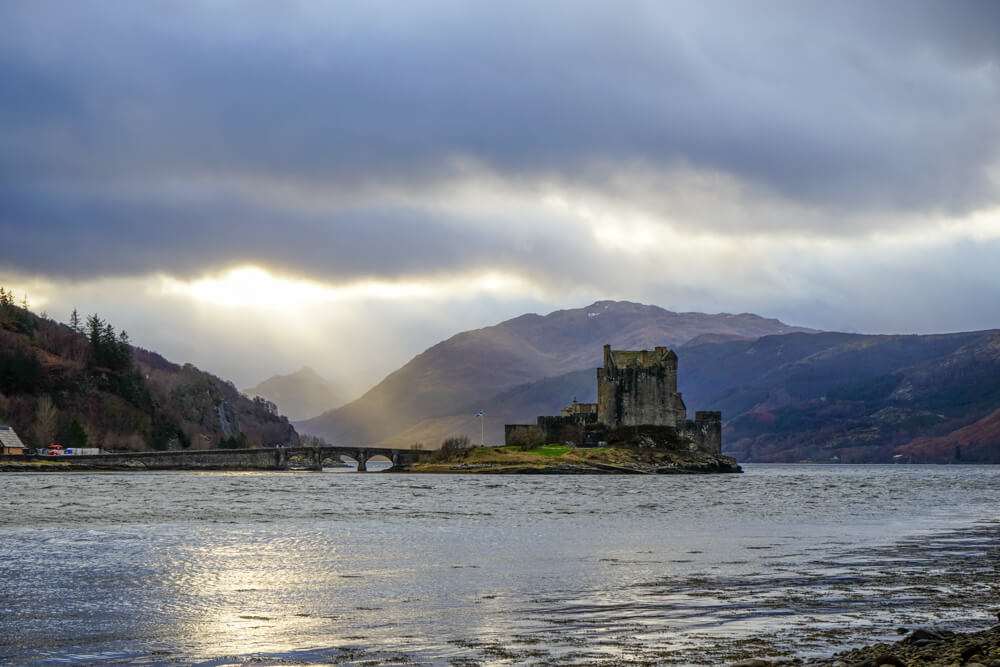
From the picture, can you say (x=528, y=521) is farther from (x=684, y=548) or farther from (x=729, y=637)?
(x=729, y=637)

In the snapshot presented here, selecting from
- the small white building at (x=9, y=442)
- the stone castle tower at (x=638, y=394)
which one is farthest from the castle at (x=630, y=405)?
the small white building at (x=9, y=442)

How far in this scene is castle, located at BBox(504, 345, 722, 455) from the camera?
18375cm

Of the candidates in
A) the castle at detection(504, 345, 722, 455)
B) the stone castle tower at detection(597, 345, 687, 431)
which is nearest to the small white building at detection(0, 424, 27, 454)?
the castle at detection(504, 345, 722, 455)

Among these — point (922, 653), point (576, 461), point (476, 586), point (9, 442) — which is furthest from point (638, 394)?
point (922, 653)

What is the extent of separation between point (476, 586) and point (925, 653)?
15.6 metres

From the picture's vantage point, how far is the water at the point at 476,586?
22609mm

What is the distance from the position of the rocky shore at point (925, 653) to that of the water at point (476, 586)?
1.20 m

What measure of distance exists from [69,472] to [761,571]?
15263cm

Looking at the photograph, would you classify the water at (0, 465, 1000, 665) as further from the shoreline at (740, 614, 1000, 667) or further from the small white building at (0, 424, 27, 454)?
the small white building at (0, 424, 27, 454)

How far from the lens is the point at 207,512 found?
7156 cm

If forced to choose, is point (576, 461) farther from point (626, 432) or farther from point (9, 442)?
point (9, 442)

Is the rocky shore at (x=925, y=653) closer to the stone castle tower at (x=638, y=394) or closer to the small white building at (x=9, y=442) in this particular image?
the stone castle tower at (x=638, y=394)

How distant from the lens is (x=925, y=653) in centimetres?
1998

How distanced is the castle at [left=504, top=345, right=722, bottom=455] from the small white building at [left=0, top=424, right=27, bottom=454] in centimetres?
8190
